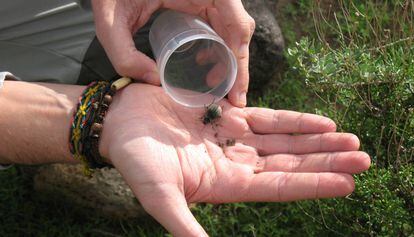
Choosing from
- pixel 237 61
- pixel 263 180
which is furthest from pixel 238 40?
pixel 263 180

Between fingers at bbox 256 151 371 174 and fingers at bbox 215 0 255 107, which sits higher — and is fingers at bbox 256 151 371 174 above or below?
below

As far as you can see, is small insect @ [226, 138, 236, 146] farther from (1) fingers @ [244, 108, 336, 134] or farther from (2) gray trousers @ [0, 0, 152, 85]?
(2) gray trousers @ [0, 0, 152, 85]

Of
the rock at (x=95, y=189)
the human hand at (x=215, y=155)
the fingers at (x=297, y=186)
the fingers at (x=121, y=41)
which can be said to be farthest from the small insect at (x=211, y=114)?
the rock at (x=95, y=189)

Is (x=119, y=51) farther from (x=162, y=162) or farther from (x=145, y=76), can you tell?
(x=162, y=162)

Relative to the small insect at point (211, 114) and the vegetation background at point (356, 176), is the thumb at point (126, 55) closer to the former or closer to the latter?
the small insect at point (211, 114)

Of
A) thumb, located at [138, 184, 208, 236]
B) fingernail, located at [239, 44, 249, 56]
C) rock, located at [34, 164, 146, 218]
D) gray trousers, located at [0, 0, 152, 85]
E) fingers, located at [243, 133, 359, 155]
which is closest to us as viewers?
thumb, located at [138, 184, 208, 236]

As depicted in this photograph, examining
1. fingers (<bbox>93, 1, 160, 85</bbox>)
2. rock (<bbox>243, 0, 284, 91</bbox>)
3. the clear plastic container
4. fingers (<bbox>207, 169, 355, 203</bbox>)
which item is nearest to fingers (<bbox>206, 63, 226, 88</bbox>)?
the clear plastic container

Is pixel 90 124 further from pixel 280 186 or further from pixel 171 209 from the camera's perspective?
pixel 280 186

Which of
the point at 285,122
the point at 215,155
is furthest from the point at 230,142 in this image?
the point at 285,122
